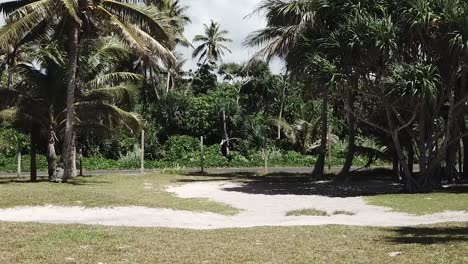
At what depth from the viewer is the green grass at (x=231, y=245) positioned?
8172 mm

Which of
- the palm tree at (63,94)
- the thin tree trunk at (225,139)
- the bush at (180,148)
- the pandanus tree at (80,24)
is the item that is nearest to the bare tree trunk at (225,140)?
the thin tree trunk at (225,139)

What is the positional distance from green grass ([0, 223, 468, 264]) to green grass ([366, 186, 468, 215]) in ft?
12.9

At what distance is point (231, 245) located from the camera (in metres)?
9.47

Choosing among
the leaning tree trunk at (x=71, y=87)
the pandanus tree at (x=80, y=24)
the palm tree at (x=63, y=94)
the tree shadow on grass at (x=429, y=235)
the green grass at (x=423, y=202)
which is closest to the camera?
the tree shadow on grass at (x=429, y=235)

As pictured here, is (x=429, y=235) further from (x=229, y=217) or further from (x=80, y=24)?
(x=80, y=24)

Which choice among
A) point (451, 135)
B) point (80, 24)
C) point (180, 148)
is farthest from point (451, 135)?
point (180, 148)

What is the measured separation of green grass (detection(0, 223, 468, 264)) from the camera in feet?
26.8

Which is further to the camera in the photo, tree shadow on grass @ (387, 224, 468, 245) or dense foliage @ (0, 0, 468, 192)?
dense foliage @ (0, 0, 468, 192)

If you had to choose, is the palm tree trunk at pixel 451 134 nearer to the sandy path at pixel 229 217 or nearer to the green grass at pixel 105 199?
the sandy path at pixel 229 217

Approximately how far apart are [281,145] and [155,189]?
70.0ft

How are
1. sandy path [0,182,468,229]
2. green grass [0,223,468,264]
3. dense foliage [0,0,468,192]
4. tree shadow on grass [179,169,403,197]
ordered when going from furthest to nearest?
tree shadow on grass [179,169,403,197] < dense foliage [0,0,468,192] < sandy path [0,182,468,229] < green grass [0,223,468,264]

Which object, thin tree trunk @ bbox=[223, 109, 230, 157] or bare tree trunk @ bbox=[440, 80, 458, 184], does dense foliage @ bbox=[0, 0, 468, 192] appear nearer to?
bare tree trunk @ bbox=[440, 80, 458, 184]

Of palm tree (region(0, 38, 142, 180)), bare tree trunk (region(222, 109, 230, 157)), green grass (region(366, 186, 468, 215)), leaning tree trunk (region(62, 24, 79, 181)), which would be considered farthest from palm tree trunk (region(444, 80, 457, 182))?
bare tree trunk (region(222, 109, 230, 157))

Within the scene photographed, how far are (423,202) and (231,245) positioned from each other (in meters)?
9.53
